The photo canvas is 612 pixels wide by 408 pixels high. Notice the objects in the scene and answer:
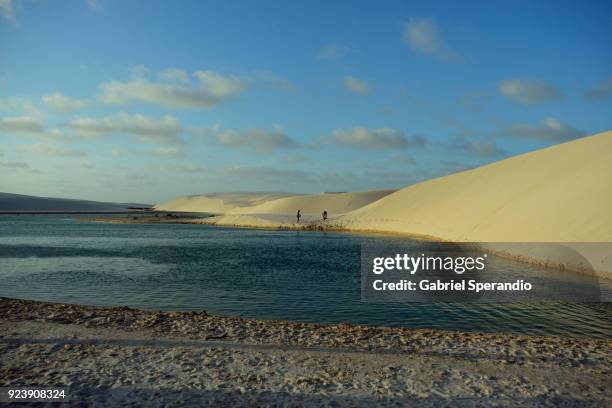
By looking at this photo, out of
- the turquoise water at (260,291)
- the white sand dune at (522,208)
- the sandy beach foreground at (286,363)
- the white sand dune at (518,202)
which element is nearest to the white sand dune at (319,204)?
the white sand dune at (522,208)

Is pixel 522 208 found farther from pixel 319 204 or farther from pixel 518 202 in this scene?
pixel 319 204

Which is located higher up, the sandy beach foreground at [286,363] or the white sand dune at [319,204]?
the white sand dune at [319,204]

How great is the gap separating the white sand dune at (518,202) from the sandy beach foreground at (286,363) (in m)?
19.3

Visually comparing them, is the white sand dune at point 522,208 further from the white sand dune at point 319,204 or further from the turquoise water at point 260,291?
the white sand dune at point 319,204

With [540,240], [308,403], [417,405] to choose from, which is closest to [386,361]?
[417,405]

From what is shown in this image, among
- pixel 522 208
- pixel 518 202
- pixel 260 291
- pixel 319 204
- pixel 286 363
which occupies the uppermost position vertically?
pixel 319 204

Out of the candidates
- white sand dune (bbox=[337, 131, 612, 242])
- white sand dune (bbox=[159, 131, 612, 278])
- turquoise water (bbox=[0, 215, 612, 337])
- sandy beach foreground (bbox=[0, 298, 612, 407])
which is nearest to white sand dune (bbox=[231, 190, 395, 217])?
white sand dune (bbox=[159, 131, 612, 278])

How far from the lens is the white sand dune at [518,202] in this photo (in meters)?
29.1

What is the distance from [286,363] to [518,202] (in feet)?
123

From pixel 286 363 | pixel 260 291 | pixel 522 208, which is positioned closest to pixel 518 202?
pixel 522 208

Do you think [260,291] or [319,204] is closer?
[260,291]

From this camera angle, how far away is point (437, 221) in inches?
2067

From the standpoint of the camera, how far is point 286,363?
8.80 metres

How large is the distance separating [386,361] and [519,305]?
8.89 m
